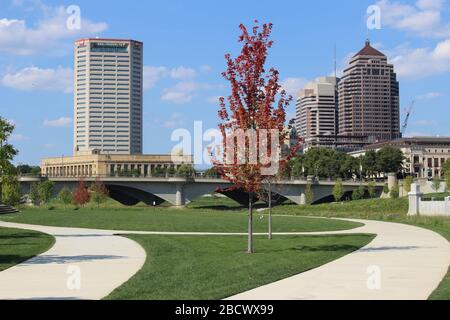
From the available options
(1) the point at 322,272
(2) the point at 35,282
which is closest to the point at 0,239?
(2) the point at 35,282

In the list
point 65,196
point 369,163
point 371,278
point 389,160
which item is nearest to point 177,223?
point 371,278

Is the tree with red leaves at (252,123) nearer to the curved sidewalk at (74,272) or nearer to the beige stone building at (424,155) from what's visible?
the curved sidewalk at (74,272)

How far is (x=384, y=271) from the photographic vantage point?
1633 centimetres

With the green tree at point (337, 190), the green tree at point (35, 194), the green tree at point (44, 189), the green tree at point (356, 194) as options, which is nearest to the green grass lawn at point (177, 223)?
the green tree at point (44, 189)

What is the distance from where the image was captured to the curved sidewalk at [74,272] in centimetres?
1297

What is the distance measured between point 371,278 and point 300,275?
6.13 feet

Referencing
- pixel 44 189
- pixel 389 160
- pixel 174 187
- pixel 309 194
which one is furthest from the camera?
pixel 389 160

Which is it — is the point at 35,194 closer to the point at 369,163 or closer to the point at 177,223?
the point at 177,223

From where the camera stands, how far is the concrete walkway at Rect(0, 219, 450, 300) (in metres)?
12.8

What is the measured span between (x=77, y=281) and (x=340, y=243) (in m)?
13.9

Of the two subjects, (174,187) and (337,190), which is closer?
(174,187)

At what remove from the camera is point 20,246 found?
23.6m

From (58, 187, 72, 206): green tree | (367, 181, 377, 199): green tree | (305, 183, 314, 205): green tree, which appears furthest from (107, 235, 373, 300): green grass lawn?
(367, 181, 377, 199): green tree
